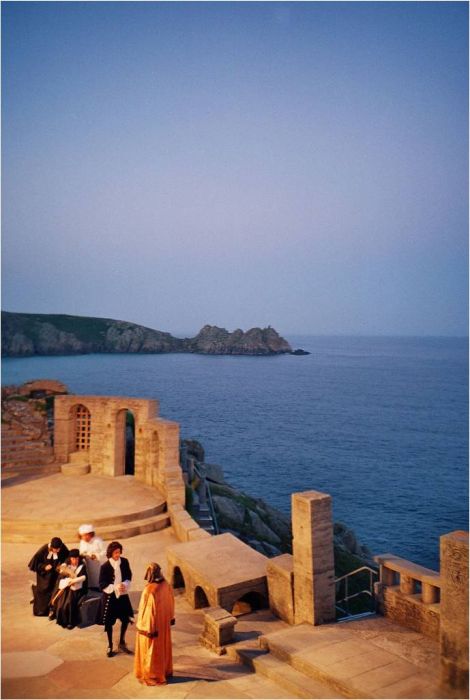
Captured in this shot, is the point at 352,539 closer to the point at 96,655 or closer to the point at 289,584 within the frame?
the point at 289,584

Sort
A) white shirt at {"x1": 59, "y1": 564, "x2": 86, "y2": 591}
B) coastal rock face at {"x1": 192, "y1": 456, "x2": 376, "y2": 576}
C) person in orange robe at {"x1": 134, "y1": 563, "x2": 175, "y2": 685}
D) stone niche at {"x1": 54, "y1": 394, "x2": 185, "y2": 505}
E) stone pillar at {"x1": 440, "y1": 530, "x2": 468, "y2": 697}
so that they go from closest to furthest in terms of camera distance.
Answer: stone pillar at {"x1": 440, "y1": 530, "x2": 468, "y2": 697}, person in orange robe at {"x1": 134, "y1": 563, "x2": 175, "y2": 685}, white shirt at {"x1": 59, "y1": 564, "x2": 86, "y2": 591}, stone niche at {"x1": 54, "y1": 394, "x2": 185, "y2": 505}, coastal rock face at {"x1": 192, "y1": 456, "x2": 376, "y2": 576}

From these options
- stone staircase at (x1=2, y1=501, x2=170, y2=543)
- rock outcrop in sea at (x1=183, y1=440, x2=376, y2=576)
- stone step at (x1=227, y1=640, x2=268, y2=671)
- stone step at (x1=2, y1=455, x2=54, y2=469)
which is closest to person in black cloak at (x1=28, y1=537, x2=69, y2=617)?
stone step at (x1=227, y1=640, x2=268, y2=671)

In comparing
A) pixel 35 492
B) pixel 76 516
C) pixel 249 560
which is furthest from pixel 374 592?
pixel 35 492

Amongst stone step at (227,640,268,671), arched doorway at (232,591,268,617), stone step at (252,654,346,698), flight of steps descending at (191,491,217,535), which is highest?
stone step at (252,654,346,698)

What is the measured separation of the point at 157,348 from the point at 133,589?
168 metres

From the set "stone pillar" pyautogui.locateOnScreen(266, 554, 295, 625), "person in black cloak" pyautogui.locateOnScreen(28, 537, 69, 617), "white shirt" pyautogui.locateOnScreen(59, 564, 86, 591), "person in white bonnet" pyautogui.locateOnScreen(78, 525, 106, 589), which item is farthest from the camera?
"stone pillar" pyautogui.locateOnScreen(266, 554, 295, 625)

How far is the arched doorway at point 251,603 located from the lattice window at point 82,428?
40.0 ft

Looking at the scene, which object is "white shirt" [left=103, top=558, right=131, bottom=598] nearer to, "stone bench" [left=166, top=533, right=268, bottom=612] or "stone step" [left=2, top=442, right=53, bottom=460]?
"stone bench" [left=166, top=533, right=268, bottom=612]

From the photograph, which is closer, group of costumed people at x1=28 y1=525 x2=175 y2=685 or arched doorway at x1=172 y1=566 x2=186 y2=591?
group of costumed people at x1=28 y1=525 x2=175 y2=685

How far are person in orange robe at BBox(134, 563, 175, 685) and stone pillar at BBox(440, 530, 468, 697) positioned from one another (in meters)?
4.12

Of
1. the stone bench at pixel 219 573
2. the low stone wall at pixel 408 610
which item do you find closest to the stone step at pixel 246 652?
the stone bench at pixel 219 573

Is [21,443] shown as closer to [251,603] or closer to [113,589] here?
[251,603]

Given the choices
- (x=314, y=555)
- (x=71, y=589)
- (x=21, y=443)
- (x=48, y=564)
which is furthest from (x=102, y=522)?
(x=314, y=555)

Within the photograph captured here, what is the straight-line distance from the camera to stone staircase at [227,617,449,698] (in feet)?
27.6
